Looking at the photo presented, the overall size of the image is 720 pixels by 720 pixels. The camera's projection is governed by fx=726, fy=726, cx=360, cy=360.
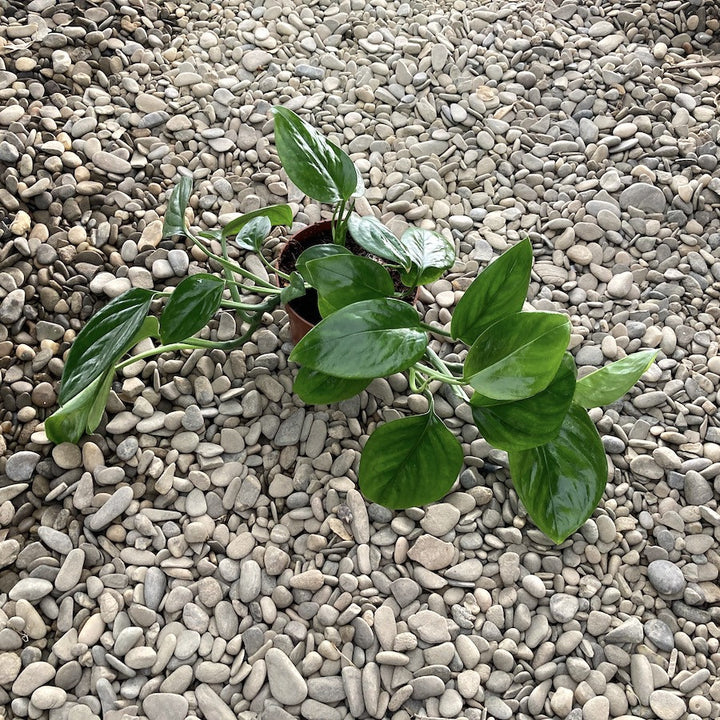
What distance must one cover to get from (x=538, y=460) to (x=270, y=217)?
69 cm

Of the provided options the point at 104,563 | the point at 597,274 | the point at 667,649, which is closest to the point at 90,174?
the point at 104,563

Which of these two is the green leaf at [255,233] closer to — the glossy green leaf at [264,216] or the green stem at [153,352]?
the glossy green leaf at [264,216]

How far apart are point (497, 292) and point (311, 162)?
0.39 meters

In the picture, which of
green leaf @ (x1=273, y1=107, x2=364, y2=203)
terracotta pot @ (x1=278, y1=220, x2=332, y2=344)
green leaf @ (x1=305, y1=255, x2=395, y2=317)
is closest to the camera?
green leaf @ (x1=305, y1=255, x2=395, y2=317)

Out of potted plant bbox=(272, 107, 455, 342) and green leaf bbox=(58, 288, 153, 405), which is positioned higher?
potted plant bbox=(272, 107, 455, 342)

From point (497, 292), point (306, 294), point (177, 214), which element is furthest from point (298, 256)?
point (497, 292)

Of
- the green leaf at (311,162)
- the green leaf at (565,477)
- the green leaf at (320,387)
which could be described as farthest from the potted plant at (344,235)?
the green leaf at (565,477)

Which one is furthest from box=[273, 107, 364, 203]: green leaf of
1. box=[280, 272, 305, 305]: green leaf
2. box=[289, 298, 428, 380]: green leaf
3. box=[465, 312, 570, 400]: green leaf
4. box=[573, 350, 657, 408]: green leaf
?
box=[573, 350, 657, 408]: green leaf

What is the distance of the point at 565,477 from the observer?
3.69 ft

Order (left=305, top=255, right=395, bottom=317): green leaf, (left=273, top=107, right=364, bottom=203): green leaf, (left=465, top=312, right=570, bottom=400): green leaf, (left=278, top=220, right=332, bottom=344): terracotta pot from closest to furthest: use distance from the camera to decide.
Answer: (left=465, top=312, right=570, bottom=400): green leaf → (left=305, top=255, right=395, bottom=317): green leaf → (left=273, top=107, right=364, bottom=203): green leaf → (left=278, top=220, right=332, bottom=344): terracotta pot

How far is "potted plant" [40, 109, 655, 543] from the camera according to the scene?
0.98 metres

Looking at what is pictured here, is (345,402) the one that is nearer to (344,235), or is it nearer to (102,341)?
(344,235)

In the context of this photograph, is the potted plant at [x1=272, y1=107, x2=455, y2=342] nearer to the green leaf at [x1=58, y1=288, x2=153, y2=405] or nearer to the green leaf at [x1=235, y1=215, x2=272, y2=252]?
the green leaf at [x1=235, y1=215, x2=272, y2=252]

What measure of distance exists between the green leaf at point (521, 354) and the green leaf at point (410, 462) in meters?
0.15
